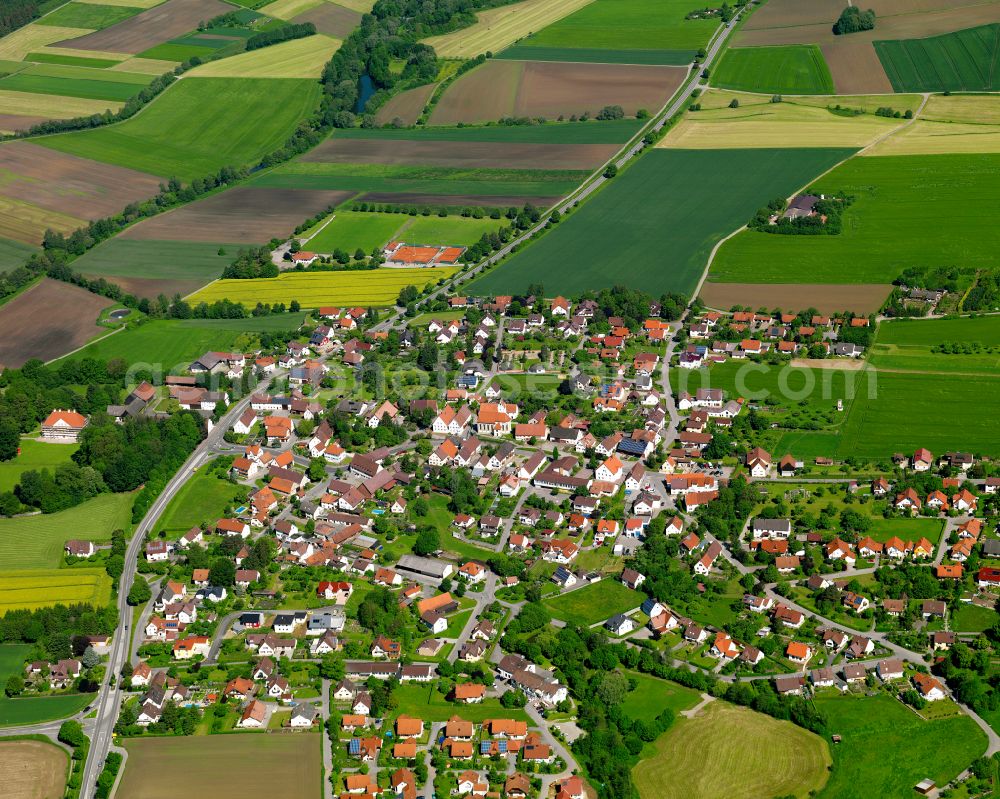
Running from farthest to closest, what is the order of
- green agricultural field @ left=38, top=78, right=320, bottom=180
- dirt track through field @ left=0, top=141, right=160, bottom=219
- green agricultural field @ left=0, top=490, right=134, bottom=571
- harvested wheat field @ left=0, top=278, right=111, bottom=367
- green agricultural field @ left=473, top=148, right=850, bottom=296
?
green agricultural field @ left=38, top=78, right=320, bottom=180 < dirt track through field @ left=0, top=141, right=160, bottom=219 < green agricultural field @ left=473, top=148, right=850, bottom=296 < harvested wheat field @ left=0, top=278, right=111, bottom=367 < green agricultural field @ left=0, top=490, right=134, bottom=571

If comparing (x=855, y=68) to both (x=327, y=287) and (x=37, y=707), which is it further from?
(x=37, y=707)

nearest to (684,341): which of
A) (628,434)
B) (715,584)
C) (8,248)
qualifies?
(628,434)

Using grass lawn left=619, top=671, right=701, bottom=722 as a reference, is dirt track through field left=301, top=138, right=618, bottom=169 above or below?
above

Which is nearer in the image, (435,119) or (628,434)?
(628,434)

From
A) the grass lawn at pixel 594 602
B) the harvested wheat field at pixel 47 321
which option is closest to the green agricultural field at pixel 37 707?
the grass lawn at pixel 594 602

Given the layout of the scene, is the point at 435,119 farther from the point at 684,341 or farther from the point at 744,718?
the point at 744,718

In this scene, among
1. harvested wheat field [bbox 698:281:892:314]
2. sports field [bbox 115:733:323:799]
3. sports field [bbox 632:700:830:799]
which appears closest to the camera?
sports field [bbox 632:700:830:799]

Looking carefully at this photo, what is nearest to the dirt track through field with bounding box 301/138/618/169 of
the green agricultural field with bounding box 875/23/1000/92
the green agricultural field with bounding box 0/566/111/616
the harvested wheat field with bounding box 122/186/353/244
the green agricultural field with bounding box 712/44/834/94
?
the harvested wheat field with bounding box 122/186/353/244

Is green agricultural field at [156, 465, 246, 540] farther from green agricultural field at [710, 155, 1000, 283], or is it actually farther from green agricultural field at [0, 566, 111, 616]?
green agricultural field at [710, 155, 1000, 283]
